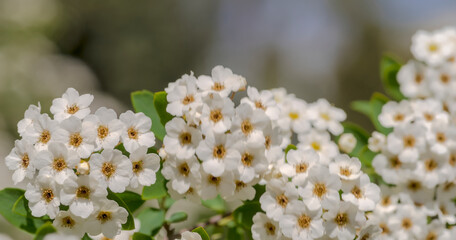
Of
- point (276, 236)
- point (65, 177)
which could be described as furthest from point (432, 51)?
point (65, 177)

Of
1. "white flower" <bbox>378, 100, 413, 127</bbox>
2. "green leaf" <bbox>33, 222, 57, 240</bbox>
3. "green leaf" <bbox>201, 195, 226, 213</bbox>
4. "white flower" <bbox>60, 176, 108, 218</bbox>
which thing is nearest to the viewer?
"green leaf" <bbox>33, 222, 57, 240</bbox>

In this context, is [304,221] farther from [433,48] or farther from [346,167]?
[433,48]

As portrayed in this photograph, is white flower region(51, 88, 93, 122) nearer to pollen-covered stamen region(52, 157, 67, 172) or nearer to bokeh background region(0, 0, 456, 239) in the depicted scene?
pollen-covered stamen region(52, 157, 67, 172)

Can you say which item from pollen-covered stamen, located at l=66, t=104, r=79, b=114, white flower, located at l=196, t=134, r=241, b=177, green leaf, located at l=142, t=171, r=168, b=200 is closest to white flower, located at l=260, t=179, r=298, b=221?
white flower, located at l=196, t=134, r=241, b=177

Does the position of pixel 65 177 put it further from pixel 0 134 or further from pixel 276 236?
pixel 0 134

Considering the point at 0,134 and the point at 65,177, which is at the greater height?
the point at 0,134

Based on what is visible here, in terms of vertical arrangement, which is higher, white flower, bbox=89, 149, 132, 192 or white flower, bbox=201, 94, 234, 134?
white flower, bbox=201, 94, 234, 134
